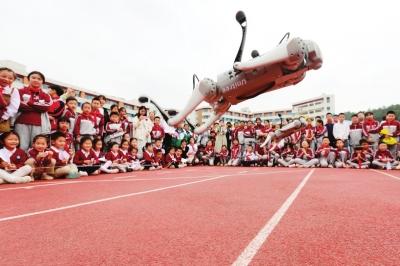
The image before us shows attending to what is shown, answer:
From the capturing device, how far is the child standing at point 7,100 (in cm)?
491

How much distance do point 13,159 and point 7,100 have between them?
0.96 m

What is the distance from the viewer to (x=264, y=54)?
10.9 feet

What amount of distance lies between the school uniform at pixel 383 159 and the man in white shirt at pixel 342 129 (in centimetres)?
117

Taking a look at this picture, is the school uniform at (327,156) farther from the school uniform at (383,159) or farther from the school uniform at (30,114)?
the school uniform at (30,114)

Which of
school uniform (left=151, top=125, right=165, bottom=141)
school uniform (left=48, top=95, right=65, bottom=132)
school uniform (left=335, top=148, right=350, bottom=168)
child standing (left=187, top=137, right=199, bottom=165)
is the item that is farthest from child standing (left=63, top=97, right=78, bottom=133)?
school uniform (left=335, top=148, right=350, bottom=168)

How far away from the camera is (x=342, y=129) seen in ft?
31.7

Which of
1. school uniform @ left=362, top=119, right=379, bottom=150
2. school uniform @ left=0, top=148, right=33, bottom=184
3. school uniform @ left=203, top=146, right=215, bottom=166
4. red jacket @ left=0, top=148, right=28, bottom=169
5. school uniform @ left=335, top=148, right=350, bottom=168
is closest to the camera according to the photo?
school uniform @ left=0, top=148, right=33, bottom=184

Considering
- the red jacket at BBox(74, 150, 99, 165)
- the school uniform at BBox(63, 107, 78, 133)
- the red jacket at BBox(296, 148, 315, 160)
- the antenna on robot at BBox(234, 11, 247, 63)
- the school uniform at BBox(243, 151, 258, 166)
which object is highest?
the antenna on robot at BBox(234, 11, 247, 63)

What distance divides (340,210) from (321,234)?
0.81m

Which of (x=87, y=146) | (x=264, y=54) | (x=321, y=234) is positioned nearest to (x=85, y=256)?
(x=321, y=234)

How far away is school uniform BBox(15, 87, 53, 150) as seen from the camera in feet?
17.1

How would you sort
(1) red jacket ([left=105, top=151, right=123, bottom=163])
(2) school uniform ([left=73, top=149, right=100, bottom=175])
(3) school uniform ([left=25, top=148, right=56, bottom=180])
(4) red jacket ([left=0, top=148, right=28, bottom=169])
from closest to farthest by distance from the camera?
(4) red jacket ([left=0, top=148, right=28, bottom=169])
(3) school uniform ([left=25, top=148, right=56, bottom=180])
(2) school uniform ([left=73, top=149, right=100, bottom=175])
(1) red jacket ([left=105, top=151, right=123, bottom=163])

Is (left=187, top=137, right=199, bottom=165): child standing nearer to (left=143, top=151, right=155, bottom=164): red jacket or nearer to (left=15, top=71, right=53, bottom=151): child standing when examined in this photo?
(left=143, top=151, right=155, bottom=164): red jacket

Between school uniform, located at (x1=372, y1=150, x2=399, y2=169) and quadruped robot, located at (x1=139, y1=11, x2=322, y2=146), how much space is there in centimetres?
616
